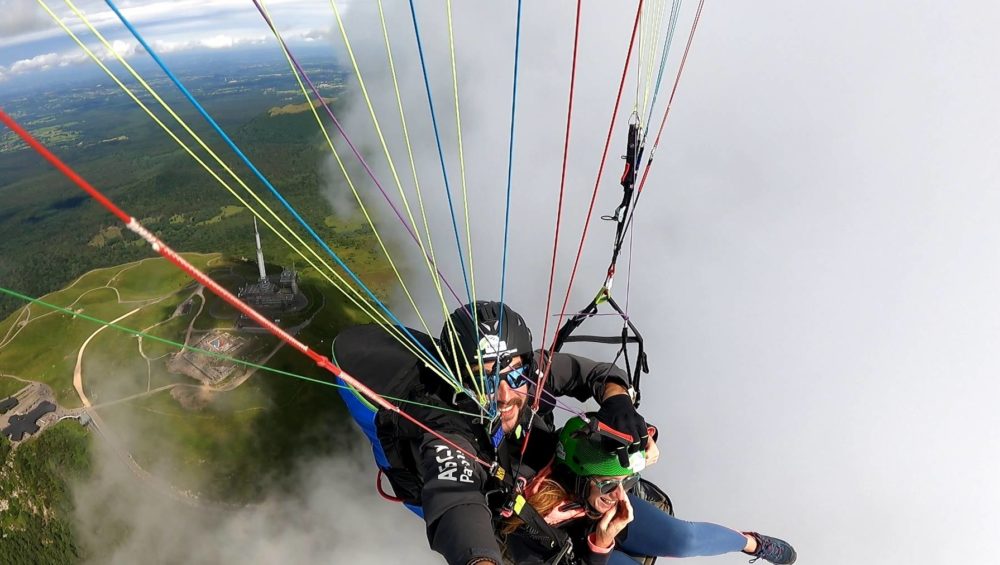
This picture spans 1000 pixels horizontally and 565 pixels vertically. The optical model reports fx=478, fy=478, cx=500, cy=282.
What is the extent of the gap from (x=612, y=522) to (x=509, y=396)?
116 cm

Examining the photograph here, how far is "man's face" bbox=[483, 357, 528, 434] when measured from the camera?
3586 millimetres

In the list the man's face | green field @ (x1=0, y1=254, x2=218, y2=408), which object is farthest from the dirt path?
the man's face

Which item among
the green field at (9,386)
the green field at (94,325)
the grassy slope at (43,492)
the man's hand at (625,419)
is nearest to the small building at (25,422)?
the grassy slope at (43,492)

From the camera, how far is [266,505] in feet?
98.9

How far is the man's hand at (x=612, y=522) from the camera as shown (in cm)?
343

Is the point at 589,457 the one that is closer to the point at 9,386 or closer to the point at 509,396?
the point at 509,396

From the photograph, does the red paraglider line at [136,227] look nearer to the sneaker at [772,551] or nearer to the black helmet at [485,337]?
the black helmet at [485,337]

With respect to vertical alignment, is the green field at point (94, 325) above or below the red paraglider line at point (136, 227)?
below

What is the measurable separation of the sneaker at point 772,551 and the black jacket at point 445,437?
2.86m

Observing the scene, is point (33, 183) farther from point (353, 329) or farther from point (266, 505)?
point (353, 329)

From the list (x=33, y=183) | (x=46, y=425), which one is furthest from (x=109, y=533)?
(x=33, y=183)

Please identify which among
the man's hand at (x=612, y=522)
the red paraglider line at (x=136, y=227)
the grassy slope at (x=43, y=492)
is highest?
the red paraglider line at (x=136, y=227)

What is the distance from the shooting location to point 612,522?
346 centimetres

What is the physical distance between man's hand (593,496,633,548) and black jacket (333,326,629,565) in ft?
2.42
